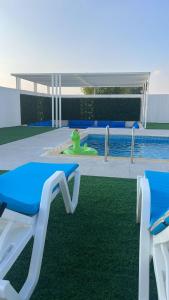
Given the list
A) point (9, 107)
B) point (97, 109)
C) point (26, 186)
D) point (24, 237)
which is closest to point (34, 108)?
point (9, 107)

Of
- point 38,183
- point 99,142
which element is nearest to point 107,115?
point 99,142

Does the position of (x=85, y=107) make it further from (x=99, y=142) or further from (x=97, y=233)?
(x=97, y=233)

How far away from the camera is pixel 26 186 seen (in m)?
2.64

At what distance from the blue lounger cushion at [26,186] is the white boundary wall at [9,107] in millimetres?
12307

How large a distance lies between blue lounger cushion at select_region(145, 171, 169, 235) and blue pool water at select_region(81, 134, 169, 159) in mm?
6115

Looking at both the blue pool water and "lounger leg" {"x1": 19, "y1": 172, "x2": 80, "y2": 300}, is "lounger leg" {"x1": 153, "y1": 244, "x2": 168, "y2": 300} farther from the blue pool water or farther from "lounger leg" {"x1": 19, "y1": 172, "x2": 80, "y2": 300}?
the blue pool water

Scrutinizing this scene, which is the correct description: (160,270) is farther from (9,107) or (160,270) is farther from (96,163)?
(9,107)

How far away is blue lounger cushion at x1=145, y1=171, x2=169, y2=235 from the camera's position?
5.32 feet

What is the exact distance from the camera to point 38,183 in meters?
2.74

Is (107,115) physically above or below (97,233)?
above

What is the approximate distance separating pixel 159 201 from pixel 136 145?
30.0 feet

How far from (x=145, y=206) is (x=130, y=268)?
663 mm

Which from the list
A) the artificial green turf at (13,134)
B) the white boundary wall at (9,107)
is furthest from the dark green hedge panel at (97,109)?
the artificial green turf at (13,134)

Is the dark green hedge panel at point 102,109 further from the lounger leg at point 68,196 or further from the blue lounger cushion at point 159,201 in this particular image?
the blue lounger cushion at point 159,201
